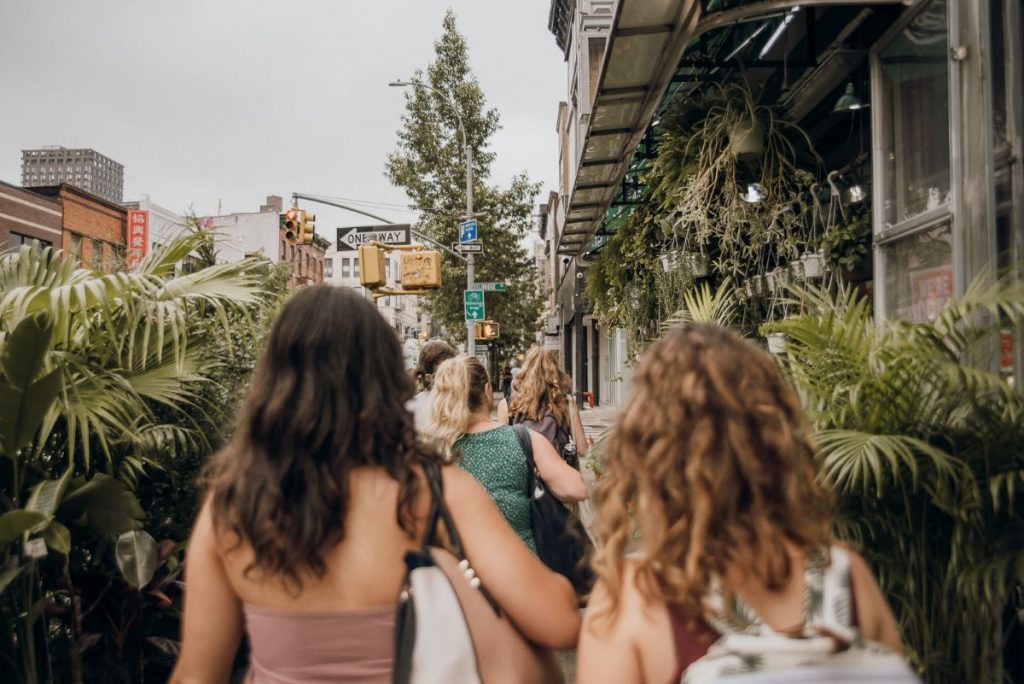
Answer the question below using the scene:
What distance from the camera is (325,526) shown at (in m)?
1.66

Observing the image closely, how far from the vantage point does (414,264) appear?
56.3 ft

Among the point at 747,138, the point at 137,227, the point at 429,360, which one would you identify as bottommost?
the point at 429,360

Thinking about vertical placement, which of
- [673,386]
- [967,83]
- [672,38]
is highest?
[672,38]

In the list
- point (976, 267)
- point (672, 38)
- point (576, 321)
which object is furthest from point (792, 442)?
point (576, 321)

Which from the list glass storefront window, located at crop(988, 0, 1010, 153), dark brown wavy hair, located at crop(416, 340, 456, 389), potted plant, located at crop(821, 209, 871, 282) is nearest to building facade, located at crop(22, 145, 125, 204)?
dark brown wavy hair, located at crop(416, 340, 456, 389)

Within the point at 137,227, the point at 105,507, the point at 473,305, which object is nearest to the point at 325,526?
the point at 105,507

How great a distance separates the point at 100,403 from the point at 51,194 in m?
→ 34.0

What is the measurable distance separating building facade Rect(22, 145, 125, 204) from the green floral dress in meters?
118

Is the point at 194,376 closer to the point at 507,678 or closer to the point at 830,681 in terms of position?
the point at 507,678

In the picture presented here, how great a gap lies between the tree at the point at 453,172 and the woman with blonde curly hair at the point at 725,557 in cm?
2402

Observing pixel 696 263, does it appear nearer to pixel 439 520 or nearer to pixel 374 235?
pixel 439 520

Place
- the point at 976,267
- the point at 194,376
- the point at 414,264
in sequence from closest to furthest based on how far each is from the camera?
the point at 976,267 < the point at 194,376 < the point at 414,264

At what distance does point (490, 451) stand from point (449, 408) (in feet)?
0.97

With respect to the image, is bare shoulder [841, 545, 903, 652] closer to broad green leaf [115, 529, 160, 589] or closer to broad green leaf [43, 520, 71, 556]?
broad green leaf [43, 520, 71, 556]
